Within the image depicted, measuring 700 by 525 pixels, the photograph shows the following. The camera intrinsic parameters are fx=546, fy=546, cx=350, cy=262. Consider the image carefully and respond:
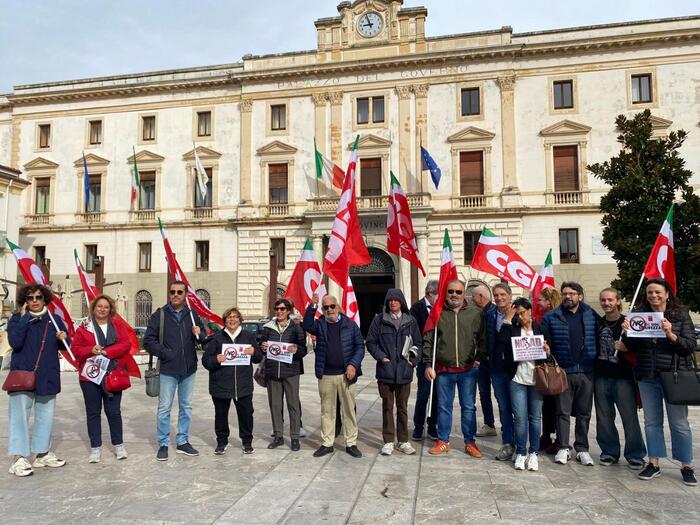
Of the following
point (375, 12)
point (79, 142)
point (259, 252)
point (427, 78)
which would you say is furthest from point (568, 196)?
point (79, 142)

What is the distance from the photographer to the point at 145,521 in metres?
4.38

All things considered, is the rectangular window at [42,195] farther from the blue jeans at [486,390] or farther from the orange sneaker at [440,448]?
the orange sneaker at [440,448]

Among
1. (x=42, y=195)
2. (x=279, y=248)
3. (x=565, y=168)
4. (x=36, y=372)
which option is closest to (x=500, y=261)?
(x=36, y=372)

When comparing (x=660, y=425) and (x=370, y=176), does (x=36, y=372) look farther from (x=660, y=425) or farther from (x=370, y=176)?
(x=370, y=176)

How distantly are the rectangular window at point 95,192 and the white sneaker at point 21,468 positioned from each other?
28920mm

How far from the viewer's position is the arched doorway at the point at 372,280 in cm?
2807

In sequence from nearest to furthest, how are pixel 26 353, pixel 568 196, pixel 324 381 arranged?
pixel 26 353, pixel 324 381, pixel 568 196

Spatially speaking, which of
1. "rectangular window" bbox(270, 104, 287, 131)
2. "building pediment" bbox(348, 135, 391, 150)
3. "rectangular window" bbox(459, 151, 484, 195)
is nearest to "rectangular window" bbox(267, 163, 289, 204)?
"rectangular window" bbox(270, 104, 287, 131)

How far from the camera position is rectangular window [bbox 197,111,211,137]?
30.8 meters

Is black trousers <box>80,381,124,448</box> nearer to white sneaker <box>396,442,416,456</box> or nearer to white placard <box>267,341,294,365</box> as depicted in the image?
white placard <box>267,341,294,365</box>

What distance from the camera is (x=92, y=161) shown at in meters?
31.9

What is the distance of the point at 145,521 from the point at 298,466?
189 centimetres

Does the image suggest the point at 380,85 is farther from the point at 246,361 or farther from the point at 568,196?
the point at 246,361

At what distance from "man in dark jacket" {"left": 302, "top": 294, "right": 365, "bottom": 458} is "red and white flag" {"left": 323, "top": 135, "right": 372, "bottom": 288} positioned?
40.1 inches
